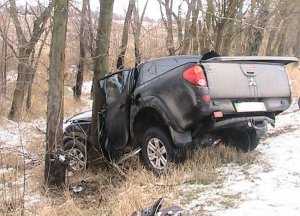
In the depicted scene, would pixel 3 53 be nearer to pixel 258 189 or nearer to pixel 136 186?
pixel 136 186

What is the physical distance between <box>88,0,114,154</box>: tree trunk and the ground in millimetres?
984

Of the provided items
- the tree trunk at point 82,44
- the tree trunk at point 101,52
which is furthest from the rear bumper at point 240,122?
the tree trunk at point 82,44

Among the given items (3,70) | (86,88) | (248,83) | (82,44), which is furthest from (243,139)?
(86,88)

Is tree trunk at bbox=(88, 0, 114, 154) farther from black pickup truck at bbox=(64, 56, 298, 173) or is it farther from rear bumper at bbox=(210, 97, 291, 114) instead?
rear bumper at bbox=(210, 97, 291, 114)

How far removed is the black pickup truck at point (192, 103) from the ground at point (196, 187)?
310 millimetres

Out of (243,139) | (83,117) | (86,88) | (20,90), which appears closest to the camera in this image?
(243,139)

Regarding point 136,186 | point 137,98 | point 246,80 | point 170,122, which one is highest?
point 246,80

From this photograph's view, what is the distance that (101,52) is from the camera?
28.8ft

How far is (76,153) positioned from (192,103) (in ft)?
10.1

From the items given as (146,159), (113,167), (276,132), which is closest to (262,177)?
(146,159)

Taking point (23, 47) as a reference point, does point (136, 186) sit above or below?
below

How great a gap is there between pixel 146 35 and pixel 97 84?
41.0ft

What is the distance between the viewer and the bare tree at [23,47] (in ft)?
52.1

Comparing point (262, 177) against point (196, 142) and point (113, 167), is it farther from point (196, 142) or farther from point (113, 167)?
point (113, 167)
